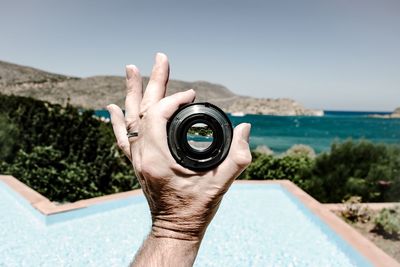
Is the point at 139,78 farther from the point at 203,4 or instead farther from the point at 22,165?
the point at 203,4

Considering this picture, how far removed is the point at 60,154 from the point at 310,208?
387cm

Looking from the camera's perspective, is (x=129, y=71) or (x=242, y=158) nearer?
(x=242, y=158)

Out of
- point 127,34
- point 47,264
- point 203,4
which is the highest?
point 203,4

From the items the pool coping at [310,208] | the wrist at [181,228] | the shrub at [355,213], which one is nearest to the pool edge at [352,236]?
the pool coping at [310,208]

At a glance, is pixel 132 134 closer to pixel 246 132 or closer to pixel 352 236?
pixel 246 132

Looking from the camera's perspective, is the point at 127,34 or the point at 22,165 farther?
the point at 127,34

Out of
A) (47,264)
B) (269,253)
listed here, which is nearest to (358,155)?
(269,253)

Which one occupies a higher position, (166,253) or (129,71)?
(129,71)

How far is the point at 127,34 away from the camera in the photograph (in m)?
18.1

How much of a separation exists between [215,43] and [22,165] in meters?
15.6

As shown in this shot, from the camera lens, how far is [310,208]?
5.11 meters

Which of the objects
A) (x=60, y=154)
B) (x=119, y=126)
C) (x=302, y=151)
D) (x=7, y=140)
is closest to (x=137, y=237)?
(x=60, y=154)

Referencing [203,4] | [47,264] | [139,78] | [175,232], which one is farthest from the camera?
[203,4]

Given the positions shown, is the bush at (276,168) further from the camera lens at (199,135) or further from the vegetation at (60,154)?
the camera lens at (199,135)
